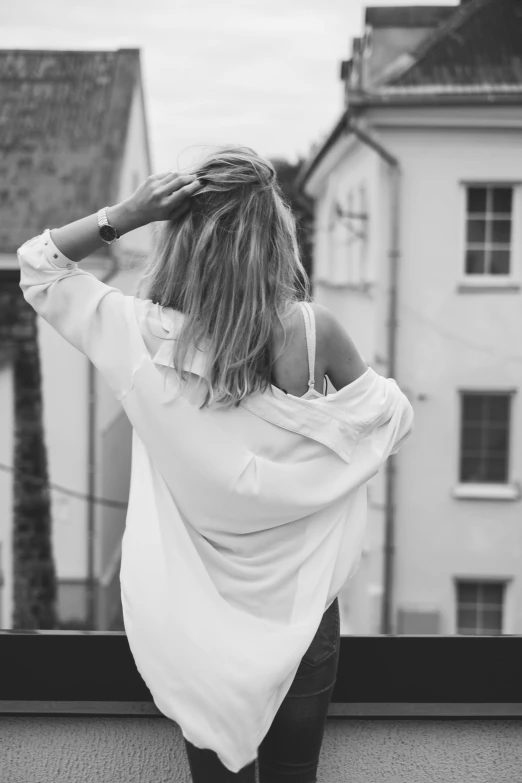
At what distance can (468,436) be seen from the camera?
9.22m

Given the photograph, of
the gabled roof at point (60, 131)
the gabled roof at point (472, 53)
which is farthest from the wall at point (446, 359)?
the gabled roof at point (60, 131)

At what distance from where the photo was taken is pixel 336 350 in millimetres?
918

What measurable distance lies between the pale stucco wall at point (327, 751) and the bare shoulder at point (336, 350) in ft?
2.28

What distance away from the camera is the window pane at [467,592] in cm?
990

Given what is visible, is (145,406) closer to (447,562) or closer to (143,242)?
(447,562)

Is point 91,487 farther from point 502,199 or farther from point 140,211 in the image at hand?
point 140,211

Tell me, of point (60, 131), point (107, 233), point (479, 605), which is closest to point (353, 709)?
point (107, 233)

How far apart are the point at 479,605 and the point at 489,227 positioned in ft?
13.1

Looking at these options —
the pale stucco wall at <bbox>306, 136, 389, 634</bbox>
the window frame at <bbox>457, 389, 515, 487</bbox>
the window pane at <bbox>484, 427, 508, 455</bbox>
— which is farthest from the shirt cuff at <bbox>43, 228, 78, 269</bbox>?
the window pane at <bbox>484, 427, 508, 455</bbox>

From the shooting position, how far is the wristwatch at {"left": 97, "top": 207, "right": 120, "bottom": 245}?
3.01ft

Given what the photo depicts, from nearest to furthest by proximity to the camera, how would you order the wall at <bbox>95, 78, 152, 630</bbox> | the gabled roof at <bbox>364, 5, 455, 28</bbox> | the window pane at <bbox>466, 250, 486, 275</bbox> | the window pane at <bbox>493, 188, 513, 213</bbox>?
the gabled roof at <bbox>364, 5, 455, 28</bbox>
the window pane at <bbox>493, 188, 513, 213</bbox>
the window pane at <bbox>466, 250, 486, 275</bbox>
the wall at <bbox>95, 78, 152, 630</bbox>

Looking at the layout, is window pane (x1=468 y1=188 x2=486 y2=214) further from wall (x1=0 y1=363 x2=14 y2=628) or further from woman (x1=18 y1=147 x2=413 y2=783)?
woman (x1=18 y1=147 x2=413 y2=783)

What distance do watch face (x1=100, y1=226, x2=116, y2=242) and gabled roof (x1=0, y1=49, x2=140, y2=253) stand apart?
27.1 feet

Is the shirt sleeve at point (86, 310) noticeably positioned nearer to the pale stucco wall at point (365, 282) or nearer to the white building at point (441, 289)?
the pale stucco wall at point (365, 282)
